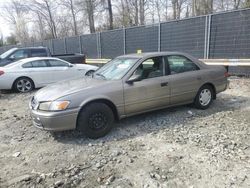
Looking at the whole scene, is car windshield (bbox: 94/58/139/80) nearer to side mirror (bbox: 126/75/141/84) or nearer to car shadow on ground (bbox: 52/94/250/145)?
side mirror (bbox: 126/75/141/84)

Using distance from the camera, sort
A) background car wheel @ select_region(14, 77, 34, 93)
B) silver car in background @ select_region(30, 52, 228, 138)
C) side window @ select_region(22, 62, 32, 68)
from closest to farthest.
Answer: silver car in background @ select_region(30, 52, 228, 138) → background car wheel @ select_region(14, 77, 34, 93) → side window @ select_region(22, 62, 32, 68)

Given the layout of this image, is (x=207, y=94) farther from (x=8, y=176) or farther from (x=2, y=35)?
(x=2, y=35)

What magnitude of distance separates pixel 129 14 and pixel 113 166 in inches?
1173

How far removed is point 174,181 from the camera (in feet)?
11.6

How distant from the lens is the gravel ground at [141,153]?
3.64 meters

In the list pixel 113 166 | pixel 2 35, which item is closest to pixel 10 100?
pixel 113 166

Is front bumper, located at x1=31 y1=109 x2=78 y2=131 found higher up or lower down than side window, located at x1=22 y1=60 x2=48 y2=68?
lower down

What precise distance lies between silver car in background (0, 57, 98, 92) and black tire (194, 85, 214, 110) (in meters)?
5.29

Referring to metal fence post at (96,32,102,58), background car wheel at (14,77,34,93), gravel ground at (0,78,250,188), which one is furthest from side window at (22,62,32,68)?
metal fence post at (96,32,102,58)

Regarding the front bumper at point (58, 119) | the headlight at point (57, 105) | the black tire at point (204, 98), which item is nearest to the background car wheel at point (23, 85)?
the front bumper at point (58, 119)

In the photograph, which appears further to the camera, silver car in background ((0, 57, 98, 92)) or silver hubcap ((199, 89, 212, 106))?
silver car in background ((0, 57, 98, 92))

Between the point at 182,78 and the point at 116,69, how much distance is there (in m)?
1.52

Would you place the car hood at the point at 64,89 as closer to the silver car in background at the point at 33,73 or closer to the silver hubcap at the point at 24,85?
the silver car in background at the point at 33,73

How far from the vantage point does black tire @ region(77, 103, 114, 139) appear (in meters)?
4.85
